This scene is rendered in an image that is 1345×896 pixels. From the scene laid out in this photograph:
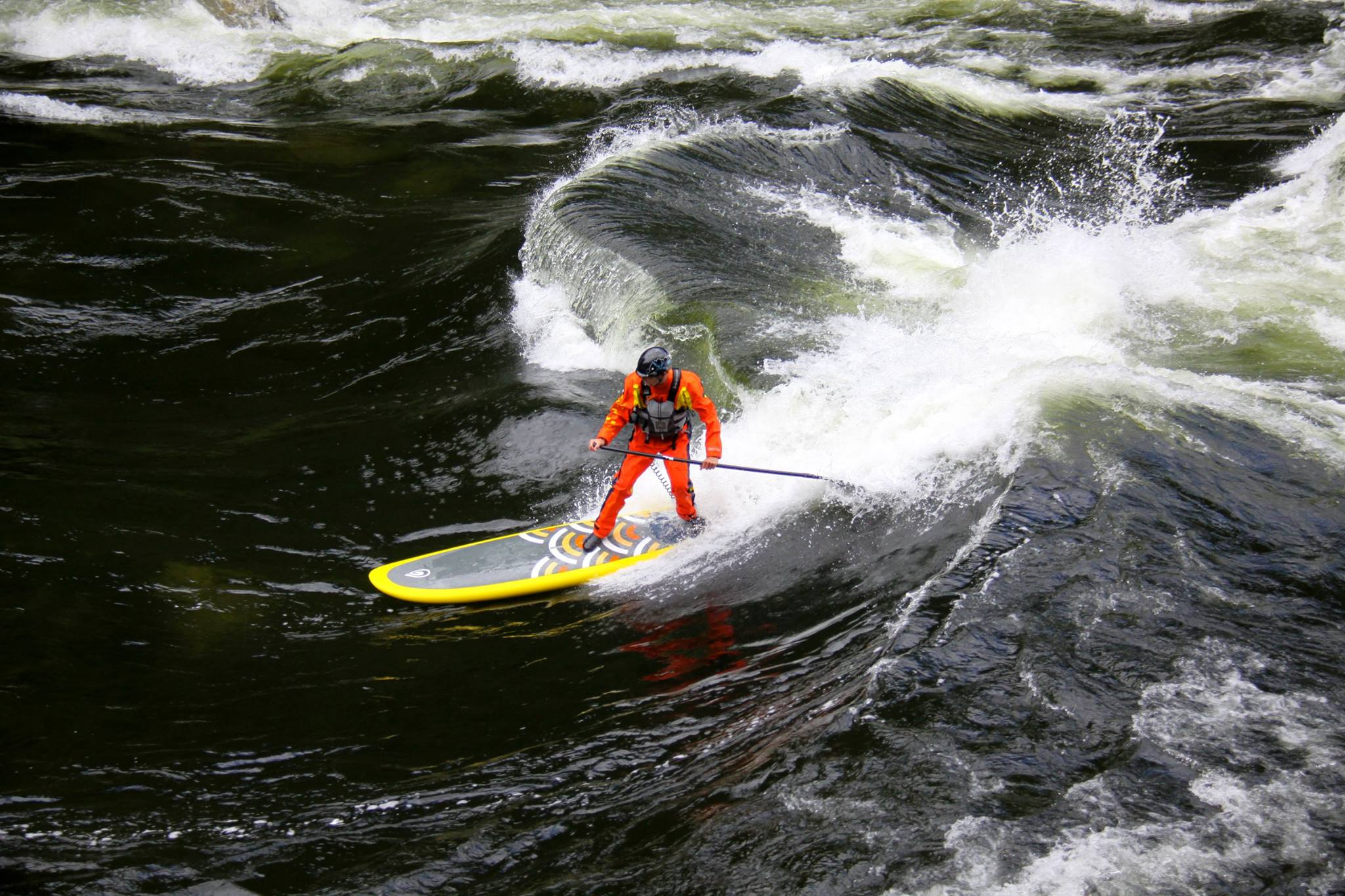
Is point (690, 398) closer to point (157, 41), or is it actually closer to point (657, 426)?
point (657, 426)

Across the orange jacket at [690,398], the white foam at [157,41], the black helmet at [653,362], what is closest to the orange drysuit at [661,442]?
the orange jacket at [690,398]

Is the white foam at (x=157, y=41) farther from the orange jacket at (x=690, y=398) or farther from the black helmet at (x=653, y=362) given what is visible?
the black helmet at (x=653, y=362)

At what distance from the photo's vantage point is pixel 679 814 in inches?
174

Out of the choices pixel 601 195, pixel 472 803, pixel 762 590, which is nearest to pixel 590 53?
pixel 601 195

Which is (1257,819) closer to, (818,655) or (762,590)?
(818,655)

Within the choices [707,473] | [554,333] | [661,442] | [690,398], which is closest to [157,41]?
[554,333]

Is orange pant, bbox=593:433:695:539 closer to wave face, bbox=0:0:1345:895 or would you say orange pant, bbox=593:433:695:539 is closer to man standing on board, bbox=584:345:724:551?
man standing on board, bbox=584:345:724:551

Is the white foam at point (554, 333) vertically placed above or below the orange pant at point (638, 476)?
above

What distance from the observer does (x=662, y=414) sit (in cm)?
676

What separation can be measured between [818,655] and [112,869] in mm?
3352

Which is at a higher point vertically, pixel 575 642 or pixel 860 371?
pixel 860 371

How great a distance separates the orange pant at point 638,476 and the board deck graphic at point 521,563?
0.43 ft

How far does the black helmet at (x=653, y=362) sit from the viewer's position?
6.46m

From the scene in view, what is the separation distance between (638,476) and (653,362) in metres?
1.01
